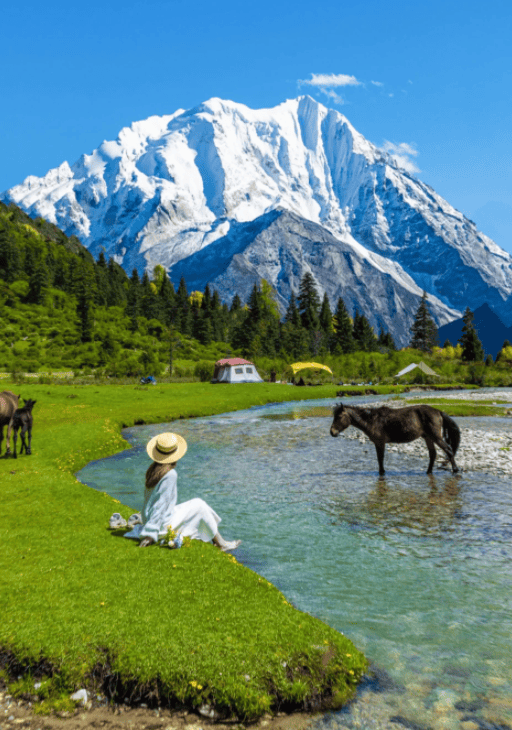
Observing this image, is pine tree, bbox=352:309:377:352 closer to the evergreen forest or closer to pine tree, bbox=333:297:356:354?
the evergreen forest

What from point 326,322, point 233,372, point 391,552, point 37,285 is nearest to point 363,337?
point 326,322

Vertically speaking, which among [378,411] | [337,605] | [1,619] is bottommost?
[337,605]

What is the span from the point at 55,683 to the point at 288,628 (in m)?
2.84

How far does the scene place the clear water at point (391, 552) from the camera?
6.30 meters

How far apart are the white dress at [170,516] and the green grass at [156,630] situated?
367 mm

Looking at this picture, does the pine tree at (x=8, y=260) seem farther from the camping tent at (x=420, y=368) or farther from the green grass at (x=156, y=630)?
the green grass at (x=156, y=630)

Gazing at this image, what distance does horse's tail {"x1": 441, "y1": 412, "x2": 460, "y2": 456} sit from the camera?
695 inches

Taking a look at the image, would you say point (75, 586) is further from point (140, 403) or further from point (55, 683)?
point (140, 403)

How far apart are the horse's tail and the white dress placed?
10.9m

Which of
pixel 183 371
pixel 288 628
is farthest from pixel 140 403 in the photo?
pixel 183 371

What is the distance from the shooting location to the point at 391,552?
1045 centimetres

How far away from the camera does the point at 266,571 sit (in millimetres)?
9484

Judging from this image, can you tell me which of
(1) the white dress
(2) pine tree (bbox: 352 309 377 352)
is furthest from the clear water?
(2) pine tree (bbox: 352 309 377 352)

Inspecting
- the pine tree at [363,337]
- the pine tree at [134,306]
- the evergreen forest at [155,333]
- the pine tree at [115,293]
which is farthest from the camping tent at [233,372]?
the pine tree at [115,293]
